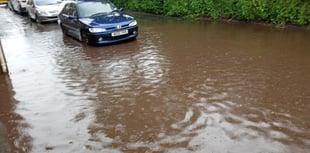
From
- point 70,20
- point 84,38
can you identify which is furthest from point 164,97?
point 70,20

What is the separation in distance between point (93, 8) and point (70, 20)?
3.99 feet

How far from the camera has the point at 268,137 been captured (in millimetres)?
4992

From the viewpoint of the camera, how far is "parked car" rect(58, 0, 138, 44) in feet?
39.1

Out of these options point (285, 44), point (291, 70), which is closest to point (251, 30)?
point (285, 44)

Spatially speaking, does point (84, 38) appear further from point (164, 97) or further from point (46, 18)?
point (46, 18)

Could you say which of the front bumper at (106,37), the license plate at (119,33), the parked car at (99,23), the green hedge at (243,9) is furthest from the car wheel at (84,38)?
the green hedge at (243,9)

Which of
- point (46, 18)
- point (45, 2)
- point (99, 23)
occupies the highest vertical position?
point (99, 23)

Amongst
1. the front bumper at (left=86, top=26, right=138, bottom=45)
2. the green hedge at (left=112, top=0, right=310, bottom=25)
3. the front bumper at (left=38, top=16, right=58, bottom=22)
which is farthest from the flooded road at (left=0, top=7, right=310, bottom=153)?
the front bumper at (left=38, top=16, right=58, bottom=22)

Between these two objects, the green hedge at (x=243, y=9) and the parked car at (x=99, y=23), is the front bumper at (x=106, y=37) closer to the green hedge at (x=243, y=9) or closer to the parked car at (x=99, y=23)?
the parked car at (x=99, y=23)

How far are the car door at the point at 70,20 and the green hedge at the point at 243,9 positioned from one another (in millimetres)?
6195

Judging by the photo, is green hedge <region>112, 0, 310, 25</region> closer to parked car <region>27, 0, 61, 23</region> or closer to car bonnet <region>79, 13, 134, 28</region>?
car bonnet <region>79, 13, 134, 28</region>

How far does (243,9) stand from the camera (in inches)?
584

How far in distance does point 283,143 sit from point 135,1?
1913cm

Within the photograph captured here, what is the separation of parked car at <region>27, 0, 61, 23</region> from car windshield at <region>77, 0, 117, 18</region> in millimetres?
7048
